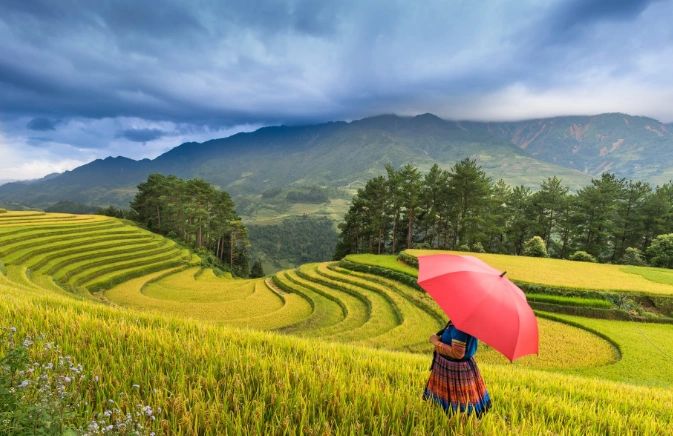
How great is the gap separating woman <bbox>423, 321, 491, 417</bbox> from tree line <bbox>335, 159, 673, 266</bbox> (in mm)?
39758

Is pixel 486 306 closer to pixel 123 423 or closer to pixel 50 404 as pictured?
pixel 123 423

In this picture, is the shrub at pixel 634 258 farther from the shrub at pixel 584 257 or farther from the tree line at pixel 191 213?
the tree line at pixel 191 213

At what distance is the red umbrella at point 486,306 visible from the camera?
3.05 metres

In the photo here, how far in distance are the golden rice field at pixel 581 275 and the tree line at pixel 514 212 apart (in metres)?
10.3

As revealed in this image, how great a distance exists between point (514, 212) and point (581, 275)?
1192 inches

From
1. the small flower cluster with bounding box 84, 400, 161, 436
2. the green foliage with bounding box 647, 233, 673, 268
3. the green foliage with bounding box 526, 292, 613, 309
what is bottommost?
the green foliage with bounding box 526, 292, 613, 309

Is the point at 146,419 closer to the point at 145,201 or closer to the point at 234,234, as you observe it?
the point at 234,234

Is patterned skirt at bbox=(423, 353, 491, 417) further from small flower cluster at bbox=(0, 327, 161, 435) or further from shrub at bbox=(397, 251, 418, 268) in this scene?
shrub at bbox=(397, 251, 418, 268)

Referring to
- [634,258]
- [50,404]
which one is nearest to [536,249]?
[634,258]

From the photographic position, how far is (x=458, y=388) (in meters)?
3.26

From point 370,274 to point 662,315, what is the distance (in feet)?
63.5

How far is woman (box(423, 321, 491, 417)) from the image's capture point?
3.25 metres

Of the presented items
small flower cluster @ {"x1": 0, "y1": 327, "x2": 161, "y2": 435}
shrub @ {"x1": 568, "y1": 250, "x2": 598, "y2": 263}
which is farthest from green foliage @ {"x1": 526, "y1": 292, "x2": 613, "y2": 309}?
small flower cluster @ {"x1": 0, "y1": 327, "x2": 161, "y2": 435}

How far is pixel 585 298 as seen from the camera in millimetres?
19328
